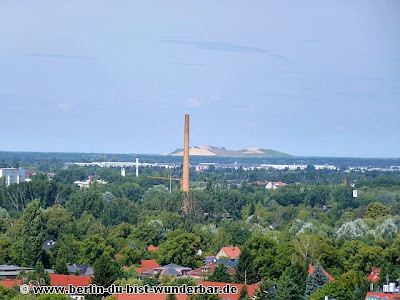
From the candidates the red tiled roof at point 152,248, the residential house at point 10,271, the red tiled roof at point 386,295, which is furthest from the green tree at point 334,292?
the red tiled roof at point 152,248

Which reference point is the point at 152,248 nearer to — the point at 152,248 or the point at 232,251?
the point at 152,248

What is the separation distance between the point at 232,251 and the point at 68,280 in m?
17.2

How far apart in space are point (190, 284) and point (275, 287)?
298 cm

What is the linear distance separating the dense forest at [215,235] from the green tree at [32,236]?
2.0 inches

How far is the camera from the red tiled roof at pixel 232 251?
209 ft

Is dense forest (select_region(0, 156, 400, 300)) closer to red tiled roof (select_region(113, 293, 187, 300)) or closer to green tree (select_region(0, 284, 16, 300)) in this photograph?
red tiled roof (select_region(113, 293, 187, 300))

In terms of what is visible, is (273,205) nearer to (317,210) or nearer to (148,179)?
(317,210)

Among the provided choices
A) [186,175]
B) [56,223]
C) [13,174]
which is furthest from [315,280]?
[13,174]

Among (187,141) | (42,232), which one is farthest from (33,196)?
(42,232)

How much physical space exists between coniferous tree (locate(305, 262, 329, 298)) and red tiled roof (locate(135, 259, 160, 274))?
31.3 feet

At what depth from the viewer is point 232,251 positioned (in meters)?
65.2

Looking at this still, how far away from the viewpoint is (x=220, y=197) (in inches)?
4250

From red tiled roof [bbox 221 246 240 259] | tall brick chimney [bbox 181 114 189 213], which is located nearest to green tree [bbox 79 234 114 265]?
red tiled roof [bbox 221 246 240 259]

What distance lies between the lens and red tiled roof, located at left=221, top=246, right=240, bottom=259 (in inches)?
2511
